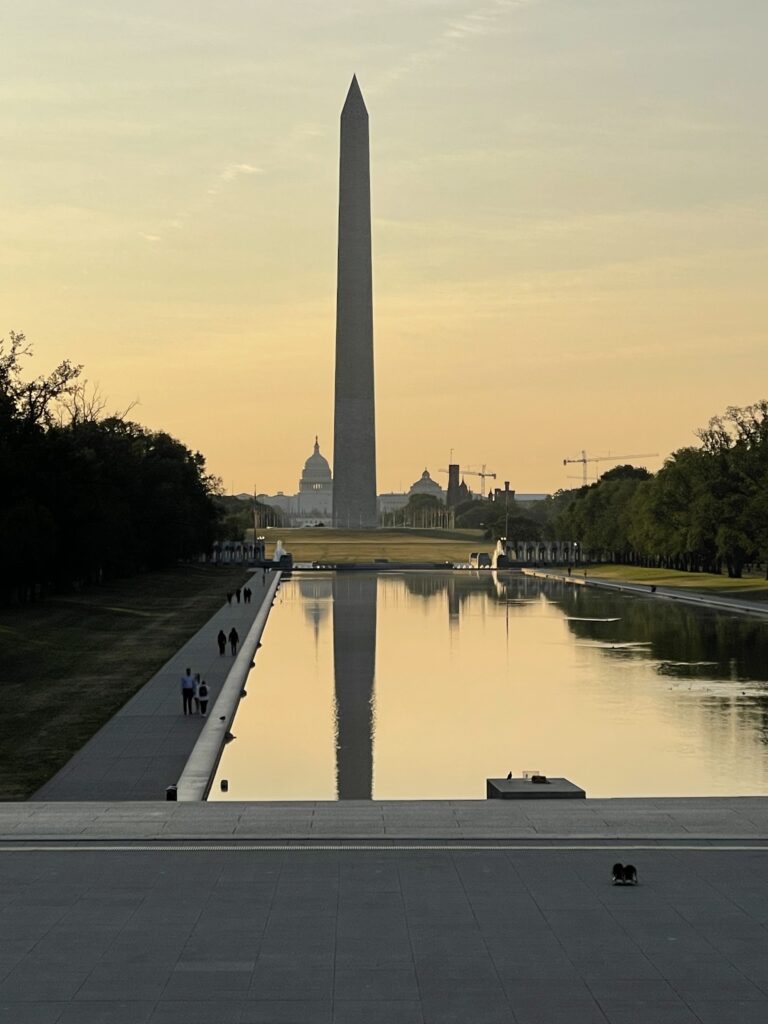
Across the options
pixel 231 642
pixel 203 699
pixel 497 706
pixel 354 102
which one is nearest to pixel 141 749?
pixel 203 699

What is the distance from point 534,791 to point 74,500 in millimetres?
45647

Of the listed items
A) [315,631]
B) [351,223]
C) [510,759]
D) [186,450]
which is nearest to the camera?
[510,759]

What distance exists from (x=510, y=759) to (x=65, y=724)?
7971mm

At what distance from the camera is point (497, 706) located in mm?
32000

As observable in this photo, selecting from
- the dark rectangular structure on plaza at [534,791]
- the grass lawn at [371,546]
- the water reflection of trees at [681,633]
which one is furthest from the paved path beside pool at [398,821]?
the grass lawn at [371,546]

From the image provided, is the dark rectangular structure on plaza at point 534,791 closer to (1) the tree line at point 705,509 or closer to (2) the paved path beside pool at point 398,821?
(2) the paved path beside pool at point 398,821

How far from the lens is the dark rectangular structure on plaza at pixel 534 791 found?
17.3 metres

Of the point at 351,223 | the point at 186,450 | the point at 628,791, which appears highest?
the point at 351,223

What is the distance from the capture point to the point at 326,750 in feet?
85.4

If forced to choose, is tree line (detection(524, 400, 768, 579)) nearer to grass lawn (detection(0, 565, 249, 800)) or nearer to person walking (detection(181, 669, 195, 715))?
grass lawn (detection(0, 565, 249, 800))

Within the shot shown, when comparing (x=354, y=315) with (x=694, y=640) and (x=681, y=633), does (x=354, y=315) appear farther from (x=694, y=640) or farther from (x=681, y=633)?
(x=694, y=640)

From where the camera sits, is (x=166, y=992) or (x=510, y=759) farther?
(x=510, y=759)

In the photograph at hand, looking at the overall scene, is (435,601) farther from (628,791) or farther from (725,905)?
(725,905)

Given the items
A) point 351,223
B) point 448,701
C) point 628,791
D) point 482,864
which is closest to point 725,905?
point 482,864
